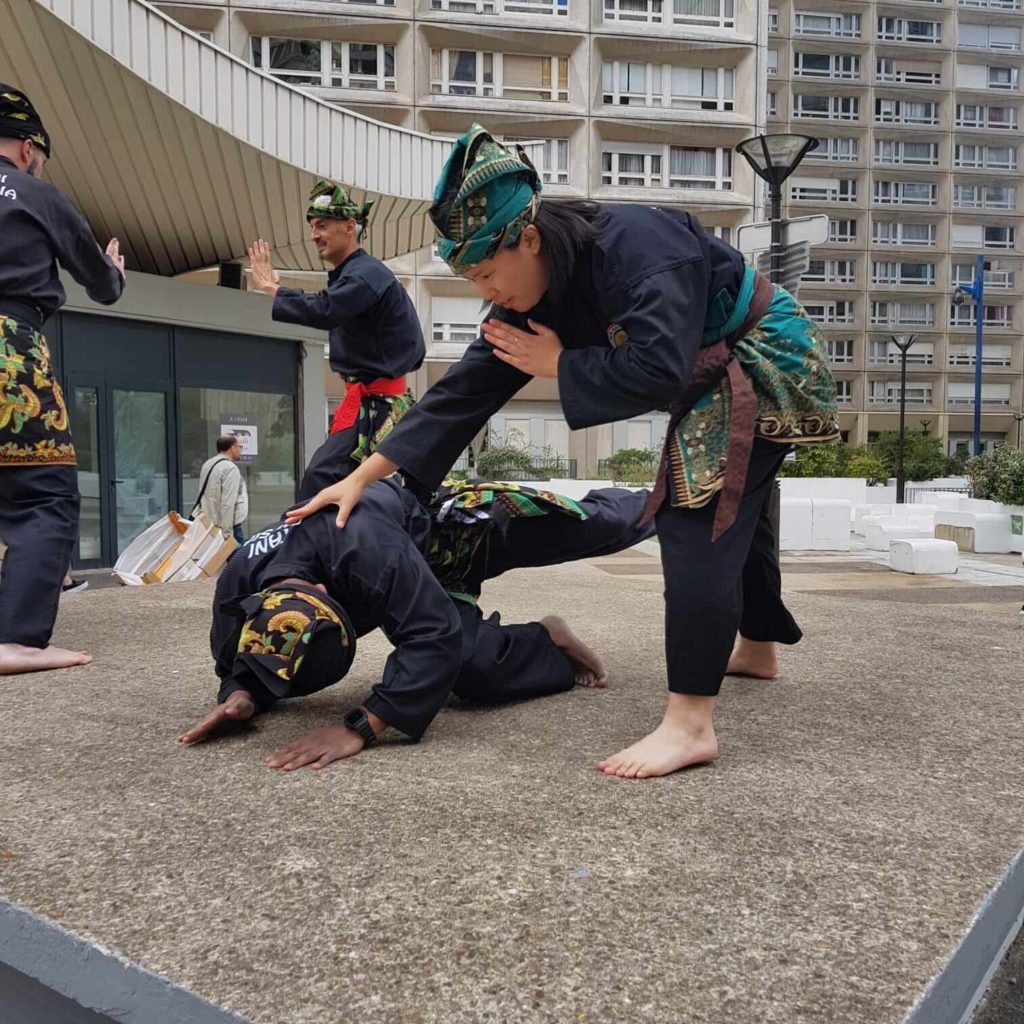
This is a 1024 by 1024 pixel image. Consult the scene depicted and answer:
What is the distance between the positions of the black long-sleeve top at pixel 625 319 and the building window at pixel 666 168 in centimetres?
2809

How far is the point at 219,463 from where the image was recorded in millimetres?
8062

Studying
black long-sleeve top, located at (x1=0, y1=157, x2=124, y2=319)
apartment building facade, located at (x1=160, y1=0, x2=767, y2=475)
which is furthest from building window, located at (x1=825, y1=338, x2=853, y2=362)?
black long-sleeve top, located at (x1=0, y1=157, x2=124, y2=319)

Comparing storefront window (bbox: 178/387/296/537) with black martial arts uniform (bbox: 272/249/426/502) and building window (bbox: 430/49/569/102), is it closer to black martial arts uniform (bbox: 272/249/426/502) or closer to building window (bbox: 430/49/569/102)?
black martial arts uniform (bbox: 272/249/426/502)

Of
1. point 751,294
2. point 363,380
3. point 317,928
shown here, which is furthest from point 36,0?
point 317,928

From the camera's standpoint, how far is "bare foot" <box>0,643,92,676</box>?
284 centimetres

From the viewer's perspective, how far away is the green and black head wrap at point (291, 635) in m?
1.98

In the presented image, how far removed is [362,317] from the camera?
3604mm

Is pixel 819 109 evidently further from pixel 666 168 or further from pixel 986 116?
pixel 666 168

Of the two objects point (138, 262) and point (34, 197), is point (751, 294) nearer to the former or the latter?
point (34, 197)

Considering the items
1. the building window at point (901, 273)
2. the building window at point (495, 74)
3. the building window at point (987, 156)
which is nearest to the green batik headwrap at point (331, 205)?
the building window at point (495, 74)

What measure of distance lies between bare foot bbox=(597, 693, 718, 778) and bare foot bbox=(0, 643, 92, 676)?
6.16 ft

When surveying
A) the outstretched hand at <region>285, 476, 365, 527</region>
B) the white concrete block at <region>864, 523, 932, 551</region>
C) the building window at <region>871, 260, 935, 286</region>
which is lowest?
the white concrete block at <region>864, 523, 932, 551</region>

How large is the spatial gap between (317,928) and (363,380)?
2.64 metres

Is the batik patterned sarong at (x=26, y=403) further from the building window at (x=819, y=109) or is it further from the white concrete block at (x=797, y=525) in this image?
the building window at (x=819, y=109)
